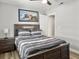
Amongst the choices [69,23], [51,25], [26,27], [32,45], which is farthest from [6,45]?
[51,25]

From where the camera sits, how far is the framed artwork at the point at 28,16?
4.75 metres

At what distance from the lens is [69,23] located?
4125 mm

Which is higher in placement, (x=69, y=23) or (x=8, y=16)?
(x=8, y=16)

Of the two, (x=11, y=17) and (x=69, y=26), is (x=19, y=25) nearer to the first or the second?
(x=11, y=17)

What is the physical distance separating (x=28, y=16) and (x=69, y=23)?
2.41m

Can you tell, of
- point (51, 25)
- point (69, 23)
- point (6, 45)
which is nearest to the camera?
point (6, 45)

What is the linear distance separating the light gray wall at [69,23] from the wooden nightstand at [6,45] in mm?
2751

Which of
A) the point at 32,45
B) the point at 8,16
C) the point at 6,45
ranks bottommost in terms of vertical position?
the point at 6,45

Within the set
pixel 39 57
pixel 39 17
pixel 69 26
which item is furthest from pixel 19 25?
pixel 39 57

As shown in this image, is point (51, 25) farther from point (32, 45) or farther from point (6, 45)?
point (32, 45)

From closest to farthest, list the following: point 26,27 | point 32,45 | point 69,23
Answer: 1. point 32,45
2. point 69,23
3. point 26,27

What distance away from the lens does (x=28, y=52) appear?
79.7 inches

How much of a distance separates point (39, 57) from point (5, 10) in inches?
135

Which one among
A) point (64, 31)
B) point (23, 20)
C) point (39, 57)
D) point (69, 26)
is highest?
point (23, 20)
